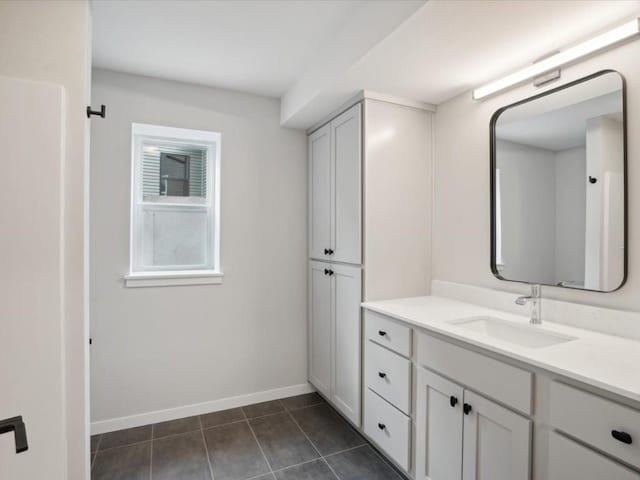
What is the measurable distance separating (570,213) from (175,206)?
255cm

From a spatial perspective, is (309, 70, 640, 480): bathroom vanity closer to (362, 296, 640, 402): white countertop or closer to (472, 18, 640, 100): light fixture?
Result: (362, 296, 640, 402): white countertop

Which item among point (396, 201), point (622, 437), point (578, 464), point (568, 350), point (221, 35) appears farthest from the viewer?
point (396, 201)

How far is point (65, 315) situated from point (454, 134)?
2.25 metres

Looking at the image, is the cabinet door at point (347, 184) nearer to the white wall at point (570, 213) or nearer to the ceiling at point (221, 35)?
the ceiling at point (221, 35)

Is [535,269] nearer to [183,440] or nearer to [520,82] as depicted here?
[520,82]

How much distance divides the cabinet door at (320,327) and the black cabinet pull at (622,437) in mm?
1767

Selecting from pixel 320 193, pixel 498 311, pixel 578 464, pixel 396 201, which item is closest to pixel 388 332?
pixel 498 311

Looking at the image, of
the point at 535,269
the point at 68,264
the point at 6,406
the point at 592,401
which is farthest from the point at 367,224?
the point at 6,406

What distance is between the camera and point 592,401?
3.38 ft

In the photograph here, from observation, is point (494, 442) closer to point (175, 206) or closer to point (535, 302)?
point (535, 302)

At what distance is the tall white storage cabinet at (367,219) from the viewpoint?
2166 millimetres

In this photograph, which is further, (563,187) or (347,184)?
(347,184)

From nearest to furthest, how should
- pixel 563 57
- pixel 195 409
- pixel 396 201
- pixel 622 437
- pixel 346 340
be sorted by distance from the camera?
pixel 622 437 → pixel 563 57 → pixel 396 201 → pixel 346 340 → pixel 195 409

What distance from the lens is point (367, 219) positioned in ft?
7.05
